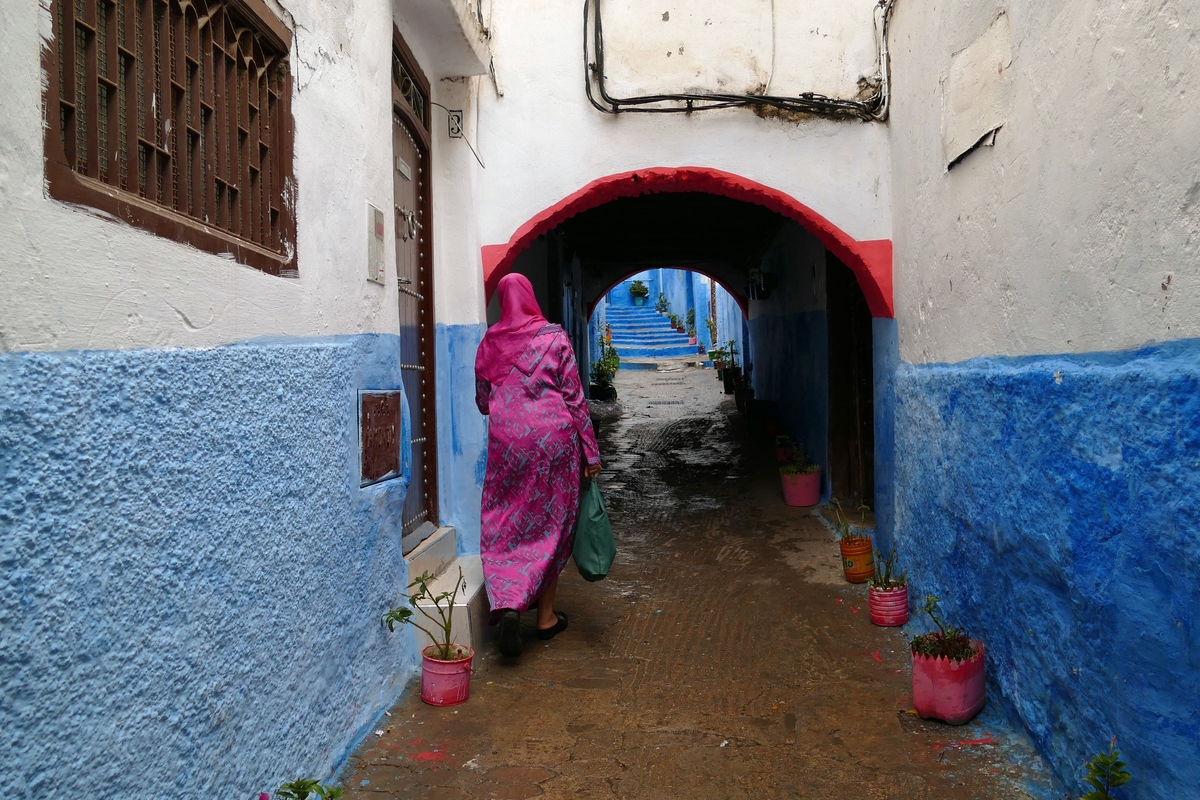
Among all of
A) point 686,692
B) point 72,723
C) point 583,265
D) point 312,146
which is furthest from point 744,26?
point 583,265

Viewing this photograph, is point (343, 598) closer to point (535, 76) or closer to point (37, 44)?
point (37, 44)

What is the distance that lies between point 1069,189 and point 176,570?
107 inches

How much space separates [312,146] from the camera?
3.01 m

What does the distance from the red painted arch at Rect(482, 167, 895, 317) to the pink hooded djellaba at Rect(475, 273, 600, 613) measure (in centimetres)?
110

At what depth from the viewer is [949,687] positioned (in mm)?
3312

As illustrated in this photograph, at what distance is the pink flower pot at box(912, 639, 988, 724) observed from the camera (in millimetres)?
3309

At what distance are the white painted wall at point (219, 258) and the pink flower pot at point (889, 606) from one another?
9.15 ft

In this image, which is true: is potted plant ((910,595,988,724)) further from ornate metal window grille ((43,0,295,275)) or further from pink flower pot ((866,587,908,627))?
ornate metal window grille ((43,0,295,275))

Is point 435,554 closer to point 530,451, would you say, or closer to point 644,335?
point 530,451

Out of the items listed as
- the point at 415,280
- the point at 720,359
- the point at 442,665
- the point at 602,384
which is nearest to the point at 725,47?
the point at 415,280

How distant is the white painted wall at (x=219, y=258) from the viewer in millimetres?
1521

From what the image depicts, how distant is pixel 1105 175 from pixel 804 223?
2.97 m

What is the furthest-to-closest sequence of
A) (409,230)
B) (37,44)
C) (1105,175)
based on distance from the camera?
1. (409,230)
2. (1105,175)
3. (37,44)

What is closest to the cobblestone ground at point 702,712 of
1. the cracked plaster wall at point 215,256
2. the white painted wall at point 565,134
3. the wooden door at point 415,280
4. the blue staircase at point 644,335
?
the wooden door at point 415,280
